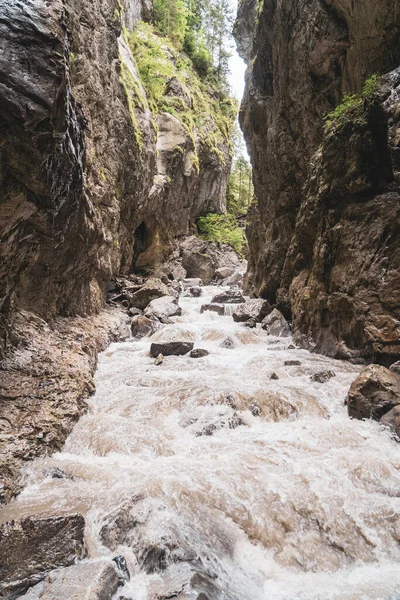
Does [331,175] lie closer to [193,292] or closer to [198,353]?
[198,353]

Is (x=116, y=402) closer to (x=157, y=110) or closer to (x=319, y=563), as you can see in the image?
(x=319, y=563)

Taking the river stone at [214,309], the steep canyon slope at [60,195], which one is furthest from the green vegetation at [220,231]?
the river stone at [214,309]

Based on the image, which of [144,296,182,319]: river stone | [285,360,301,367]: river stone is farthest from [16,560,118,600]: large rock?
[144,296,182,319]: river stone

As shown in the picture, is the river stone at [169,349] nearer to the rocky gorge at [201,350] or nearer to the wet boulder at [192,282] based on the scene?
the rocky gorge at [201,350]

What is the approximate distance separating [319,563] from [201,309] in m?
13.6

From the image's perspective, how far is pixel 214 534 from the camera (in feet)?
11.4

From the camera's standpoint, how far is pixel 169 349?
10344mm

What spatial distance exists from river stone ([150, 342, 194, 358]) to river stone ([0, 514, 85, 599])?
7.02 metres

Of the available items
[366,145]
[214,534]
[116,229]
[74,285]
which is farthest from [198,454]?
[116,229]

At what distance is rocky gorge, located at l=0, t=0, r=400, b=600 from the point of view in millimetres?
3248

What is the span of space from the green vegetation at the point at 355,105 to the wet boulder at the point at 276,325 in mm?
6545

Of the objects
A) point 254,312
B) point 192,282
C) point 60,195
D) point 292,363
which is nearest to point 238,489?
point 292,363

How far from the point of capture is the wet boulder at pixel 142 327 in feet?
42.5

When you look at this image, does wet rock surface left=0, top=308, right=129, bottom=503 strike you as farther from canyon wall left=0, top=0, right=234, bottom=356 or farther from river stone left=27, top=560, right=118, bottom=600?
river stone left=27, top=560, right=118, bottom=600
